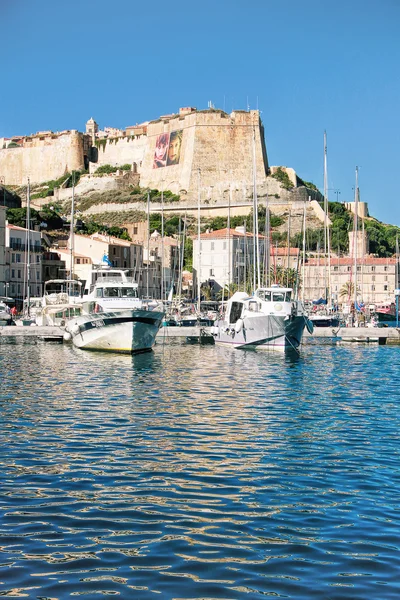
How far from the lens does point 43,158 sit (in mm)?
132750

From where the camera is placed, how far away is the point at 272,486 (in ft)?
38.0

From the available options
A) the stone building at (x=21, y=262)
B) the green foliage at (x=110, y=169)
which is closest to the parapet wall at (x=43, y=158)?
the green foliage at (x=110, y=169)

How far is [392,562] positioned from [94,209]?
11018 cm

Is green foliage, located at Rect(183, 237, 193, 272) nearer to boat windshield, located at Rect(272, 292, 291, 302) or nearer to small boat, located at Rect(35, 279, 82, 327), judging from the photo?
small boat, located at Rect(35, 279, 82, 327)

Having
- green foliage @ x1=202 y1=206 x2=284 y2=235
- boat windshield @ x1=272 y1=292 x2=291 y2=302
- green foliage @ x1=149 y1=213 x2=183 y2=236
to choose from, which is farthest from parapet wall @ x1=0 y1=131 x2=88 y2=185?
boat windshield @ x1=272 y1=292 x2=291 y2=302

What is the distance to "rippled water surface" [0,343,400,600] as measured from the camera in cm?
816

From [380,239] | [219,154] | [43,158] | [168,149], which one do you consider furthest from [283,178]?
[43,158]

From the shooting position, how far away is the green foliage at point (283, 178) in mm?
106956

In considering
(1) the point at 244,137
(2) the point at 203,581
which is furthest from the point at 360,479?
(1) the point at 244,137

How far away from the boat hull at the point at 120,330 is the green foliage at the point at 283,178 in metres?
72.5

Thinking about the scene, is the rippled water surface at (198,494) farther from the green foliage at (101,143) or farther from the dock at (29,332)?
the green foliage at (101,143)

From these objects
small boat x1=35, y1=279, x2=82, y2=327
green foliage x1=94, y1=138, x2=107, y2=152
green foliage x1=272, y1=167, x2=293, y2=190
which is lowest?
small boat x1=35, y1=279, x2=82, y2=327

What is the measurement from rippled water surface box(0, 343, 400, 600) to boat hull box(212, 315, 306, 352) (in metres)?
14.5

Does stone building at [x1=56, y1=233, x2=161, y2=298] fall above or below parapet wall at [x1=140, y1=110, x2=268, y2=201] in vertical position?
below
